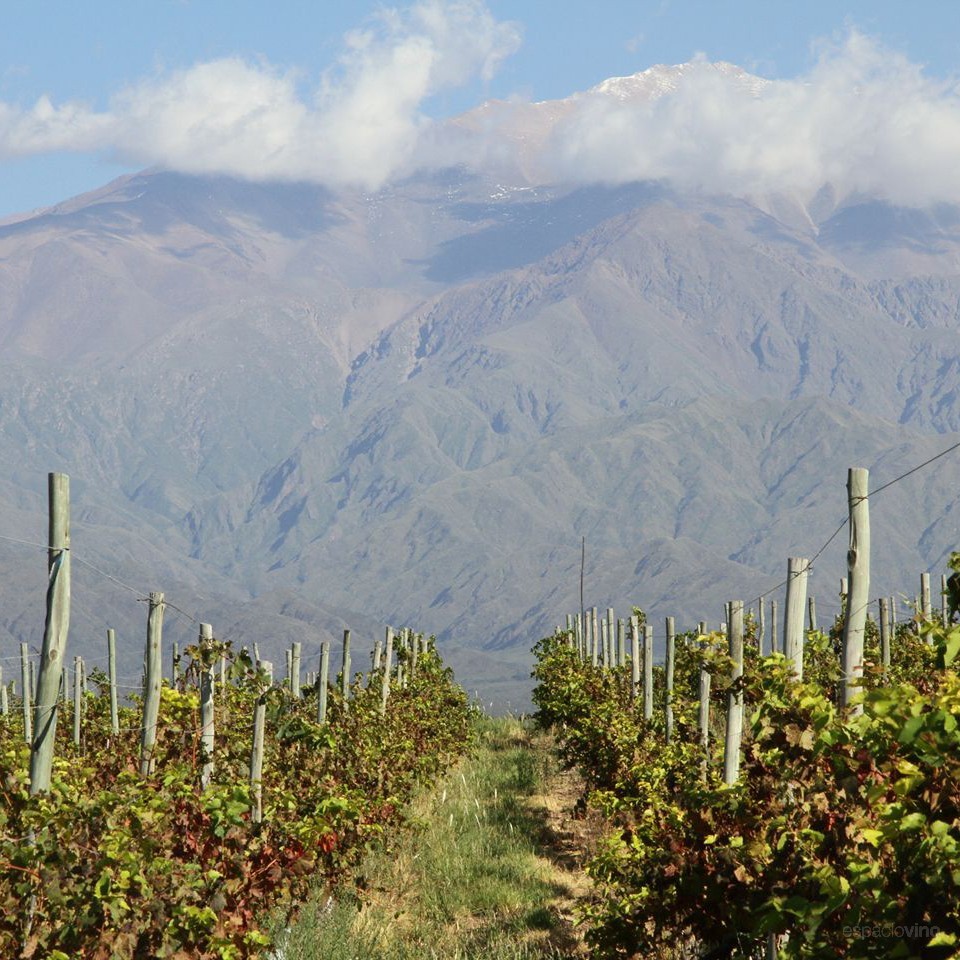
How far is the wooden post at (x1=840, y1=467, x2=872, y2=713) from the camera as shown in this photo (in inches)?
336

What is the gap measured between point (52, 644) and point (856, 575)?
16.6ft

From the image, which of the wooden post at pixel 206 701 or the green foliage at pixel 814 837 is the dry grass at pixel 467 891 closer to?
the wooden post at pixel 206 701

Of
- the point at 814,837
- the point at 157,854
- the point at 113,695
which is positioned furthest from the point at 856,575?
the point at 113,695

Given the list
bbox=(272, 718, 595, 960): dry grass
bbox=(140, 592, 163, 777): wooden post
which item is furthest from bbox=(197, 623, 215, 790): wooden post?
bbox=(272, 718, 595, 960): dry grass

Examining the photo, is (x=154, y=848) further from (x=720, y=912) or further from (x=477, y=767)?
(x=477, y=767)

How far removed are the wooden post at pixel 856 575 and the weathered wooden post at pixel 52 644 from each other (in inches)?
187

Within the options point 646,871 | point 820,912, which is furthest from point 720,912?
point 820,912

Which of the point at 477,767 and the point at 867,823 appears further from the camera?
the point at 477,767

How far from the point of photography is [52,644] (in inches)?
358

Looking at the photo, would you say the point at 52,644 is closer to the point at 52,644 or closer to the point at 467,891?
the point at 52,644

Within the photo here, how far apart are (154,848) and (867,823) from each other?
3830 millimetres

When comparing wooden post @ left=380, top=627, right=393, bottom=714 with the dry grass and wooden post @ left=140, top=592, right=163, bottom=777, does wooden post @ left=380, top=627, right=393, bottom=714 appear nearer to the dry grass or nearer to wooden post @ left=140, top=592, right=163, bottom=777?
the dry grass

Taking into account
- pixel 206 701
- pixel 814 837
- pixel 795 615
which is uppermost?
pixel 795 615

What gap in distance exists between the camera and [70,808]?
782cm
